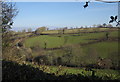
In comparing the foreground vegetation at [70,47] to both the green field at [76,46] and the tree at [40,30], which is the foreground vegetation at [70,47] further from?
the tree at [40,30]

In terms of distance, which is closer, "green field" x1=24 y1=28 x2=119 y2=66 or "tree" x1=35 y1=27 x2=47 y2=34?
"green field" x1=24 y1=28 x2=119 y2=66

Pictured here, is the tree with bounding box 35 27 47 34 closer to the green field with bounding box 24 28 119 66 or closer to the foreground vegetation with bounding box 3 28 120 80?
the foreground vegetation with bounding box 3 28 120 80

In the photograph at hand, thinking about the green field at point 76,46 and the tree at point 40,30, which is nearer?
the green field at point 76,46

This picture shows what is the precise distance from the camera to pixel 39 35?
47.9ft

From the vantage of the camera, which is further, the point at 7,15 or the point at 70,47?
the point at 70,47

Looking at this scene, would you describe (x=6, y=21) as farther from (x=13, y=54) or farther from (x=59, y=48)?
(x=59, y=48)

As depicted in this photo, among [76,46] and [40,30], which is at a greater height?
[40,30]

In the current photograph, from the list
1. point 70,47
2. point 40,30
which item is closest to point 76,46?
point 70,47

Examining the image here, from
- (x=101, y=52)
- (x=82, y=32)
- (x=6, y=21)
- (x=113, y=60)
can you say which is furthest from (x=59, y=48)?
(x=6, y=21)

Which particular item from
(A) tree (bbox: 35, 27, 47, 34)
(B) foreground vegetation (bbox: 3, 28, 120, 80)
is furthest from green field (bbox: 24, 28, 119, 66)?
(A) tree (bbox: 35, 27, 47, 34)

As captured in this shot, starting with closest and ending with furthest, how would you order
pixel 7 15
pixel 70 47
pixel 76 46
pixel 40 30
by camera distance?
pixel 7 15, pixel 40 30, pixel 70 47, pixel 76 46

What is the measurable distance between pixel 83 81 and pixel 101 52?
420 inches

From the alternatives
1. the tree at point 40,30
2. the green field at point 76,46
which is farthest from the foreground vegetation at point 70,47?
the tree at point 40,30

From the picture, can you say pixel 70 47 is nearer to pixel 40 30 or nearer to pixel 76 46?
pixel 76 46
